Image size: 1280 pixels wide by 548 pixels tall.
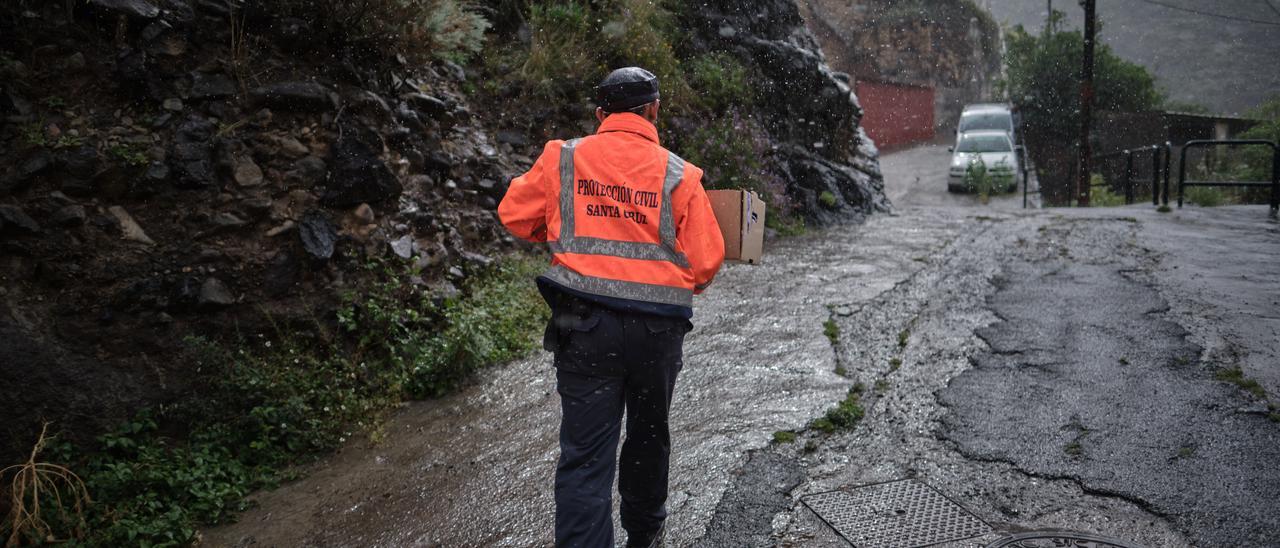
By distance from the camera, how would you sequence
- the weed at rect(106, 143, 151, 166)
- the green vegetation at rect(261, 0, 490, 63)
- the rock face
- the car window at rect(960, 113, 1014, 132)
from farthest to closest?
the car window at rect(960, 113, 1014, 132) → the rock face → the green vegetation at rect(261, 0, 490, 63) → the weed at rect(106, 143, 151, 166)

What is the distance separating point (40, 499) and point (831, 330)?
15.2 feet

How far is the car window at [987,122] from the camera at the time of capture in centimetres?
2403

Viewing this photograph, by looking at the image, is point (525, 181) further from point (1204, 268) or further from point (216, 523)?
point (1204, 268)

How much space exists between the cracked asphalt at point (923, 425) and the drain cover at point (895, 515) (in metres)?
0.07

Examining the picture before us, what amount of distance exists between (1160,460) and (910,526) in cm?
131

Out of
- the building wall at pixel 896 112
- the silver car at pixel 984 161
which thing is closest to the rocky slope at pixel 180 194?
the silver car at pixel 984 161

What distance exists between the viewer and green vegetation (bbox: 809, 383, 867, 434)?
13.5ft

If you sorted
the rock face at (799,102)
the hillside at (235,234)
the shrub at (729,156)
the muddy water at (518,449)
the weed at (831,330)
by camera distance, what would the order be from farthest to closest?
the rock face at (799,102)
the shrub at (729,156)
the weed at (831,330)
the hillside at (235,234)
the muddy water at (518,449)

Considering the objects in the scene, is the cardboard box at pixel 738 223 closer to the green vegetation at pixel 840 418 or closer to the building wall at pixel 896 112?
the green vegetation at pixel 840 418

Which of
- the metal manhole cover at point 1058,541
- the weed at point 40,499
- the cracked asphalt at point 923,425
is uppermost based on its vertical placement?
the weed at point 40,499

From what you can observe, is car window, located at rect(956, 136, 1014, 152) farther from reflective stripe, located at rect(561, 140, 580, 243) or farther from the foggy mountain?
the foggy mountain

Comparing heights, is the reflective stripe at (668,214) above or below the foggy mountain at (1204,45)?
below

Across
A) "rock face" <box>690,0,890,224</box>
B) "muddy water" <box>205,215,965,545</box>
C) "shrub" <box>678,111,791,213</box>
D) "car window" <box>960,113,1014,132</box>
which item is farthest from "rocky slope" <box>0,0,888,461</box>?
"car window" <box>960,113,1014,132</box>

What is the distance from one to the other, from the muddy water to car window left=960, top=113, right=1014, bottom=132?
20083 mm
